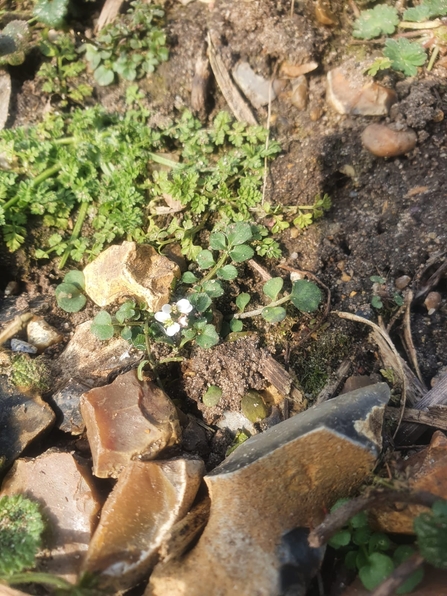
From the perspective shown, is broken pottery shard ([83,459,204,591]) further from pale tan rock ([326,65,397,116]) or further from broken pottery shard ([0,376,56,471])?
pale tan rock ([326,65,397,116])

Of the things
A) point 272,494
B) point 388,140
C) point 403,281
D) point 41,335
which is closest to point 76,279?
point 41,335

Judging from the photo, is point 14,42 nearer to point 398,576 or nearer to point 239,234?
point 239,234

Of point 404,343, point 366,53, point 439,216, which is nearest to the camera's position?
point 404,343

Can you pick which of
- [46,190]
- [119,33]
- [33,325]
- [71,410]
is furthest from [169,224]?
[119,33]

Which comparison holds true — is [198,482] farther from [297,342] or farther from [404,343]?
[404,343]

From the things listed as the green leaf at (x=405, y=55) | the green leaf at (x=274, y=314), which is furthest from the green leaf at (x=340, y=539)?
the green leaf at (x=405, y=55)

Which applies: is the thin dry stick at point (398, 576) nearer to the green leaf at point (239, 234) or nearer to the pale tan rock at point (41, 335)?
the green leaf at point (239, 234)
